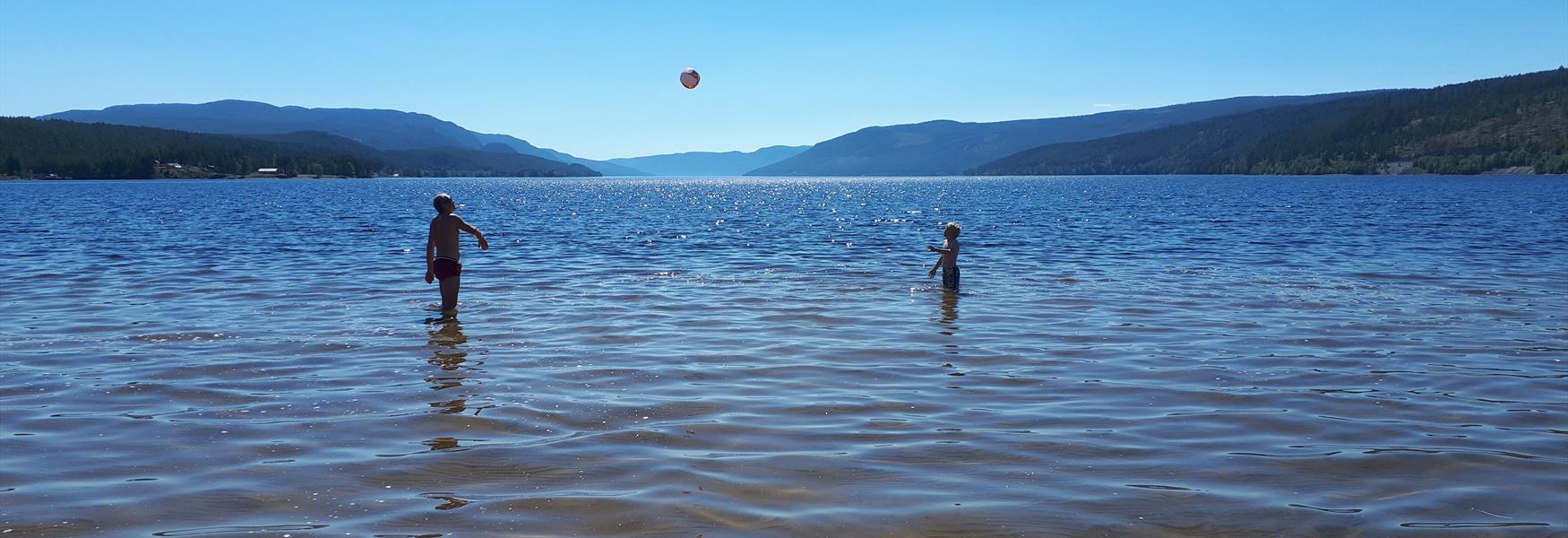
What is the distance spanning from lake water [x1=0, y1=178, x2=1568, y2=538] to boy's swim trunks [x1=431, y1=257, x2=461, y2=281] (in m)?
0.71

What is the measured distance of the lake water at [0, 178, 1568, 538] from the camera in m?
6.28

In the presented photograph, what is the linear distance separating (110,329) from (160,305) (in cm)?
301

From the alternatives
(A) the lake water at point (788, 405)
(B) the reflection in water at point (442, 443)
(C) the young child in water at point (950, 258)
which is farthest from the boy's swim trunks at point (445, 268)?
(C) the young child in water at point (950, 258)

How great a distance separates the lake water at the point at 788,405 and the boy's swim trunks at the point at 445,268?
710mm

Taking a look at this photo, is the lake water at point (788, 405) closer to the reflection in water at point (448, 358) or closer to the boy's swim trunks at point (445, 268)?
the reflection in water at point (448, 358)

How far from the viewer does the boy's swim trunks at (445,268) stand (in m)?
15.7

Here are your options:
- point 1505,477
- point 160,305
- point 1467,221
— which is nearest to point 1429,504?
point 1505,477

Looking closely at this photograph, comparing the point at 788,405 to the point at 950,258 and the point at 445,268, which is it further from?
the point at 950,258

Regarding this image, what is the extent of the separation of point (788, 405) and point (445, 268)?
8535mm

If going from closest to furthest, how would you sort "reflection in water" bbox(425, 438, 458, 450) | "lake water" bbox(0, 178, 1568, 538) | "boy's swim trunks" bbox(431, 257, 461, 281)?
"lake water" bbox(0, 178, 1568, 538), "reflection in water" bbox(425, 438, 458, 450), "boy's swim trunks" bbox(431, 257, 461, 281)

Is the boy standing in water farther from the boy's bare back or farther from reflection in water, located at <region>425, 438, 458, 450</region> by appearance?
reflection in water, located at <region>425, 438, 458, 450</region>

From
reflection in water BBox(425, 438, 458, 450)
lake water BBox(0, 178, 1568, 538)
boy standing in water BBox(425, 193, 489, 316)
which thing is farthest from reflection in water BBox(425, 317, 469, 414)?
reflection in water BBox(425, 438, 458, 450)

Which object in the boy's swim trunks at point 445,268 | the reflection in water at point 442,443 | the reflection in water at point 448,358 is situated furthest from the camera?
the boy's swim trunks at point 445,268

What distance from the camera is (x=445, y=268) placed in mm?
15703
